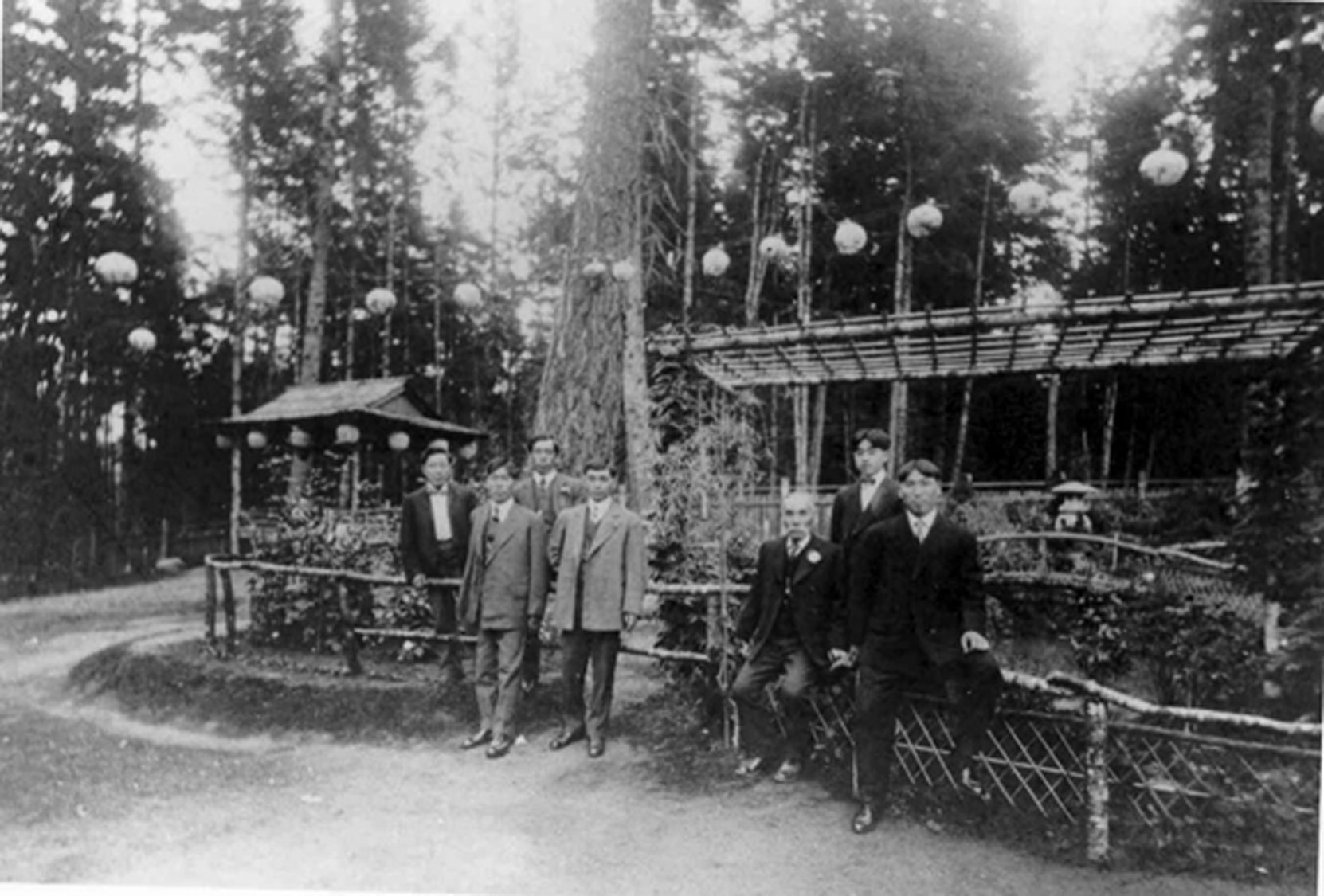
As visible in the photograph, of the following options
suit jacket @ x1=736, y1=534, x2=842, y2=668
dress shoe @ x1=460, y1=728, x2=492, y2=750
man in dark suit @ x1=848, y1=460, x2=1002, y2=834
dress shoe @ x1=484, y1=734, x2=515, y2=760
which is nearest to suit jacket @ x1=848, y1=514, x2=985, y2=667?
man in dark suit @ x1=848, y1=460, x2=1002, y2=834

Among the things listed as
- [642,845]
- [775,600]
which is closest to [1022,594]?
[775,600]

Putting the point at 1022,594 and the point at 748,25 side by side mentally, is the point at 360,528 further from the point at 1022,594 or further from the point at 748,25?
the point at 748,25

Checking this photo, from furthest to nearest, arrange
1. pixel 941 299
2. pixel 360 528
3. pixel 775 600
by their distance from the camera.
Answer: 1. pixel 941 299
2. pixel 360 528
3. pixel 775 600

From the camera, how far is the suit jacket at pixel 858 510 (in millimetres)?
4750

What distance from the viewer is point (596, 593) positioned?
16.4 feet

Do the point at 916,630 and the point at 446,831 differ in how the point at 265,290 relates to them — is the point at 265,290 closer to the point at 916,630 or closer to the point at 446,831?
the point at 446,831

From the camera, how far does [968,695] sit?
155 inches

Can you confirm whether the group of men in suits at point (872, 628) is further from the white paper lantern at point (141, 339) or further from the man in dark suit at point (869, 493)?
the white paper lantern at point (141, 339)

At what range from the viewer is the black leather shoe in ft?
16.7

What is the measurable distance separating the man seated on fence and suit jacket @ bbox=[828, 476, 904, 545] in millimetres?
254

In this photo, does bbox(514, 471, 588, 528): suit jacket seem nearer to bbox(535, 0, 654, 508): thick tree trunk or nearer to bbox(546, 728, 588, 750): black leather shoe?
bbox(546, 728, 588, 750): black leather shoe

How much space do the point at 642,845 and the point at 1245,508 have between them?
341cm

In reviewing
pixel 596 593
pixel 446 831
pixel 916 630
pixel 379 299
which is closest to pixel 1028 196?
pixel 916 630

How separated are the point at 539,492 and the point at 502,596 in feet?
3.26
